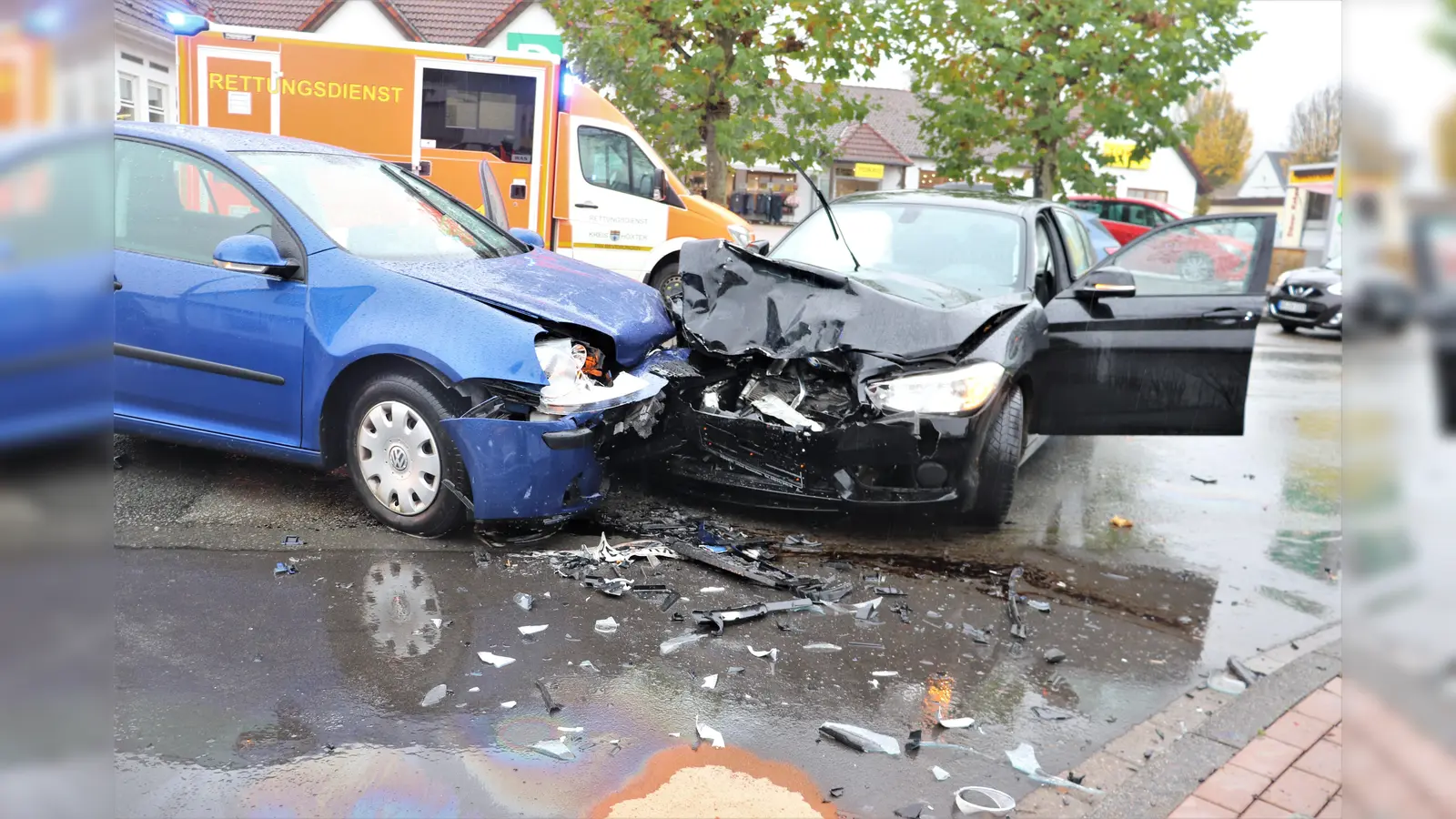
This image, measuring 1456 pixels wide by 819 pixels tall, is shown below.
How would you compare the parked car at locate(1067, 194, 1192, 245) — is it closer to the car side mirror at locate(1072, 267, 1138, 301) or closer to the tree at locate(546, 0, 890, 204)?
the tree at locate(546, 0, 890, 204)

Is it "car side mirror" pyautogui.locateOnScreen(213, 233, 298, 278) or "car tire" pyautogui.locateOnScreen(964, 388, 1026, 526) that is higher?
"car side mirror" pyautogui.locateOnScreen(213, 233, 298, 278)

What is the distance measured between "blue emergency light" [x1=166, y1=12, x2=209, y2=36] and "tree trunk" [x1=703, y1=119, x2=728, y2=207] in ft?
20.5

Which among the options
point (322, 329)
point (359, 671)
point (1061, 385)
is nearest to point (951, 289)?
point (1061, 385)

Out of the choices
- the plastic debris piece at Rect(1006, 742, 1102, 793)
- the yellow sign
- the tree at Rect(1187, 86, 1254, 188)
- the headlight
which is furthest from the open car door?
the tree at Rect(1187, 86, 1254, 188)

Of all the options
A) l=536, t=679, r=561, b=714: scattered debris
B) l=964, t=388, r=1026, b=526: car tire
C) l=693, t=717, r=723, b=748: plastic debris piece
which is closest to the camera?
l=693, t=717, r=723, b=748: plastic debris piece

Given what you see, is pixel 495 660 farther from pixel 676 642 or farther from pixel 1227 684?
pixel 1227 684

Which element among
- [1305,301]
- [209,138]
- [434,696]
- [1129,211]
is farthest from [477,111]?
[1129,211]

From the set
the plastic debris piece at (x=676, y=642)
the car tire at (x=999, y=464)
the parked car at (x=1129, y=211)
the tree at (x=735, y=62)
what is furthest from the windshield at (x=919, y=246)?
the parked car at (x=1129, y=211)

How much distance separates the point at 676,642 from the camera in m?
4.05

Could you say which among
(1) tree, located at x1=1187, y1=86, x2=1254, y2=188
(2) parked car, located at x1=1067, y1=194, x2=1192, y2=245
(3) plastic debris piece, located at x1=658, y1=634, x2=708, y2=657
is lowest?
(3) plastic debris piece, located at x1=658, y1=634, x2=708, y2=657

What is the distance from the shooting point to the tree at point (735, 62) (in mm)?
13523

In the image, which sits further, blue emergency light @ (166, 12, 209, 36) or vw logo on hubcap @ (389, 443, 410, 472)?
blue emergency light @ (166, 12, 209, 36)

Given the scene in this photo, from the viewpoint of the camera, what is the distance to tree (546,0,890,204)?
13523 mm

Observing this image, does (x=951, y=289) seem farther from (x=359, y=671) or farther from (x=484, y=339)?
(x=359, y=671)
